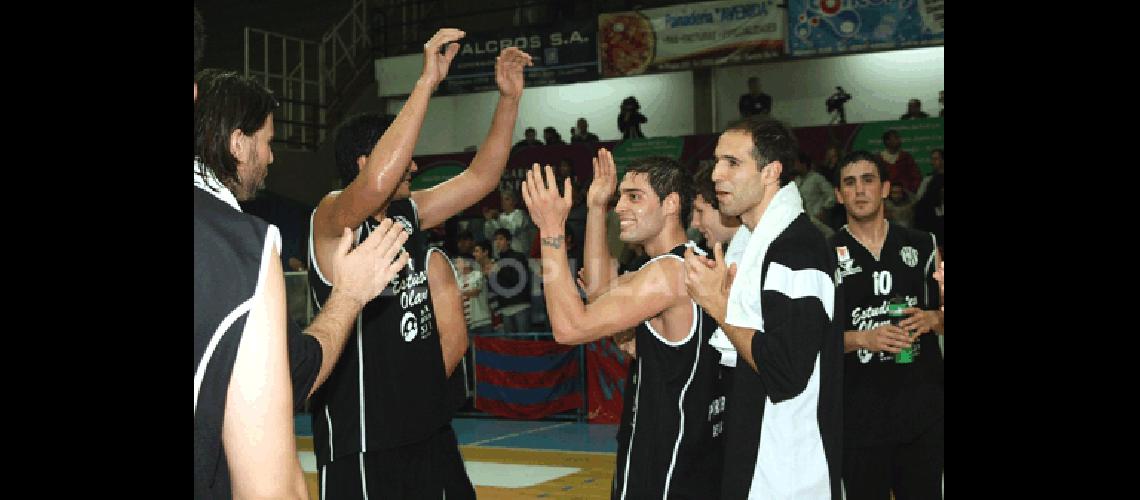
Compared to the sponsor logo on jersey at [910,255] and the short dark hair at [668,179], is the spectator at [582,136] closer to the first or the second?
the sponsor logo on jersey at [910,255]

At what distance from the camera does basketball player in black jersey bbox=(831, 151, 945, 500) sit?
5758mm

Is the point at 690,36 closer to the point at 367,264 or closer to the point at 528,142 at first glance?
the point at 528,142

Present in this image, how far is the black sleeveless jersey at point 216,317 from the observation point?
1964 mm

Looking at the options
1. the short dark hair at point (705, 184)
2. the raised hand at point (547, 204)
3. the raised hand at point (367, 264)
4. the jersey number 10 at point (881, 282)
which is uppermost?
the short dark hair at point (705, 184)

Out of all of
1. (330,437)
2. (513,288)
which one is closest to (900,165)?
(513,288)

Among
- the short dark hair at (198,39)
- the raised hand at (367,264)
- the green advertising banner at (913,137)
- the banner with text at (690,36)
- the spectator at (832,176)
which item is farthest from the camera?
the banner with text at (690,36)

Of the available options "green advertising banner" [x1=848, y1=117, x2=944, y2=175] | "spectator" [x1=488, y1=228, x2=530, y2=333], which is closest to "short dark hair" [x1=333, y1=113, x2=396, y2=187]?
"spectator" [x1=488, y1=228, x2=530, y2=333]

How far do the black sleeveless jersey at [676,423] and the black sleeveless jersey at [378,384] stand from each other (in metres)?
0.86

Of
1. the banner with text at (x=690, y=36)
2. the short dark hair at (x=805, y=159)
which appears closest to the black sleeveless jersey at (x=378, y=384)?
the short dark hair at (x=805, y=159)

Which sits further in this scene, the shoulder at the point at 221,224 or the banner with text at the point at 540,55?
the banner with text at the point at 540,55

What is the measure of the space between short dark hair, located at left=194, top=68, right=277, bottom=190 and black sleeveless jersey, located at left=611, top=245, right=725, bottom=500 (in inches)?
80.7
